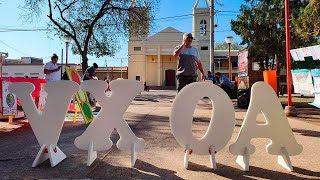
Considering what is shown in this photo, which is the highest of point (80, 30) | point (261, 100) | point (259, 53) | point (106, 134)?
point (80, 30)

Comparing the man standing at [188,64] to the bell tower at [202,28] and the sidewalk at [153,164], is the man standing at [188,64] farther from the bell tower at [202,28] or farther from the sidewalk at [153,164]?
the bell tower at [202,28]

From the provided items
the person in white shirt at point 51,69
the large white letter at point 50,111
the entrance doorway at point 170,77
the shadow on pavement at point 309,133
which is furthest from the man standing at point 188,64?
the entrance doorway at point 170,77

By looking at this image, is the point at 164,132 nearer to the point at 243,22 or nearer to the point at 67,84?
the point at 67,84

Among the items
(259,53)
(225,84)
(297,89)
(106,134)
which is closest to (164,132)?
(106,134)

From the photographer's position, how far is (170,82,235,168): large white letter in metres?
3.85

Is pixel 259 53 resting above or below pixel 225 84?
above

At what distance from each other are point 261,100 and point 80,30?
19851 millimetres

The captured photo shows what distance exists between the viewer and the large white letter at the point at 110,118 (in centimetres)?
393

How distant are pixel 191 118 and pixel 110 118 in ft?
3.10

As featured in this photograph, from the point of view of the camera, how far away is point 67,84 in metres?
3.94

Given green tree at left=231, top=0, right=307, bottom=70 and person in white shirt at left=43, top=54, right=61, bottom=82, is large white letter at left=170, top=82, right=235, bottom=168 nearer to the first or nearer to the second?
person in white shirt at left=43, top=54, right=61, bottom=82

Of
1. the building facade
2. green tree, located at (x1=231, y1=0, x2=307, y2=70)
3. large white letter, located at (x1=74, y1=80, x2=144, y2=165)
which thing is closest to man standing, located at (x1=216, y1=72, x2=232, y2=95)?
green tree, located at (x1=231, y1=0, x2=307, y2=70)

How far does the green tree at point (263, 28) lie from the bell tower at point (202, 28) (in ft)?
66.6

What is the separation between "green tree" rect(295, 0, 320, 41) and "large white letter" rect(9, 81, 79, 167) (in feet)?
27.4
